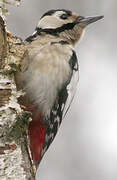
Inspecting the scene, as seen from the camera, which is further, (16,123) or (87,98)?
(87,98)

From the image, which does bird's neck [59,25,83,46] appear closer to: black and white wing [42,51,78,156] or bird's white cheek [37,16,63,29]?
bird's white cheek [37,16,63,29]

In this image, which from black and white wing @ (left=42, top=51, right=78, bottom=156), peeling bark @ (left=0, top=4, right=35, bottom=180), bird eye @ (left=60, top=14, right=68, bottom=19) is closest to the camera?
peeling bark @ (left=0, top=4, right=35, bottom=180)

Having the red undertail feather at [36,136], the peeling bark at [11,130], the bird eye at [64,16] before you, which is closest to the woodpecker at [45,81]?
the red undertail feather at [36,136]

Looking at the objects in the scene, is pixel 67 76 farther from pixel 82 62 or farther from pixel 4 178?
pixel 82 62

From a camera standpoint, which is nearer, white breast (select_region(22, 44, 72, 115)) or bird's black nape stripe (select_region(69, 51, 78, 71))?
white breast (select_region(22, 44, 72, 115))

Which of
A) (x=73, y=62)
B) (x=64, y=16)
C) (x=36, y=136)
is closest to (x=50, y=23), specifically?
(x=64, y=16)

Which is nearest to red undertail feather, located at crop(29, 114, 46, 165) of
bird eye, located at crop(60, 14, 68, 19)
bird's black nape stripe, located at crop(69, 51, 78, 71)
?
bird's black nape stripe, located at crop(69, 51, 78, 71)

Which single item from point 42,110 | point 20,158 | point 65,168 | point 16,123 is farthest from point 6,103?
point 65,168
